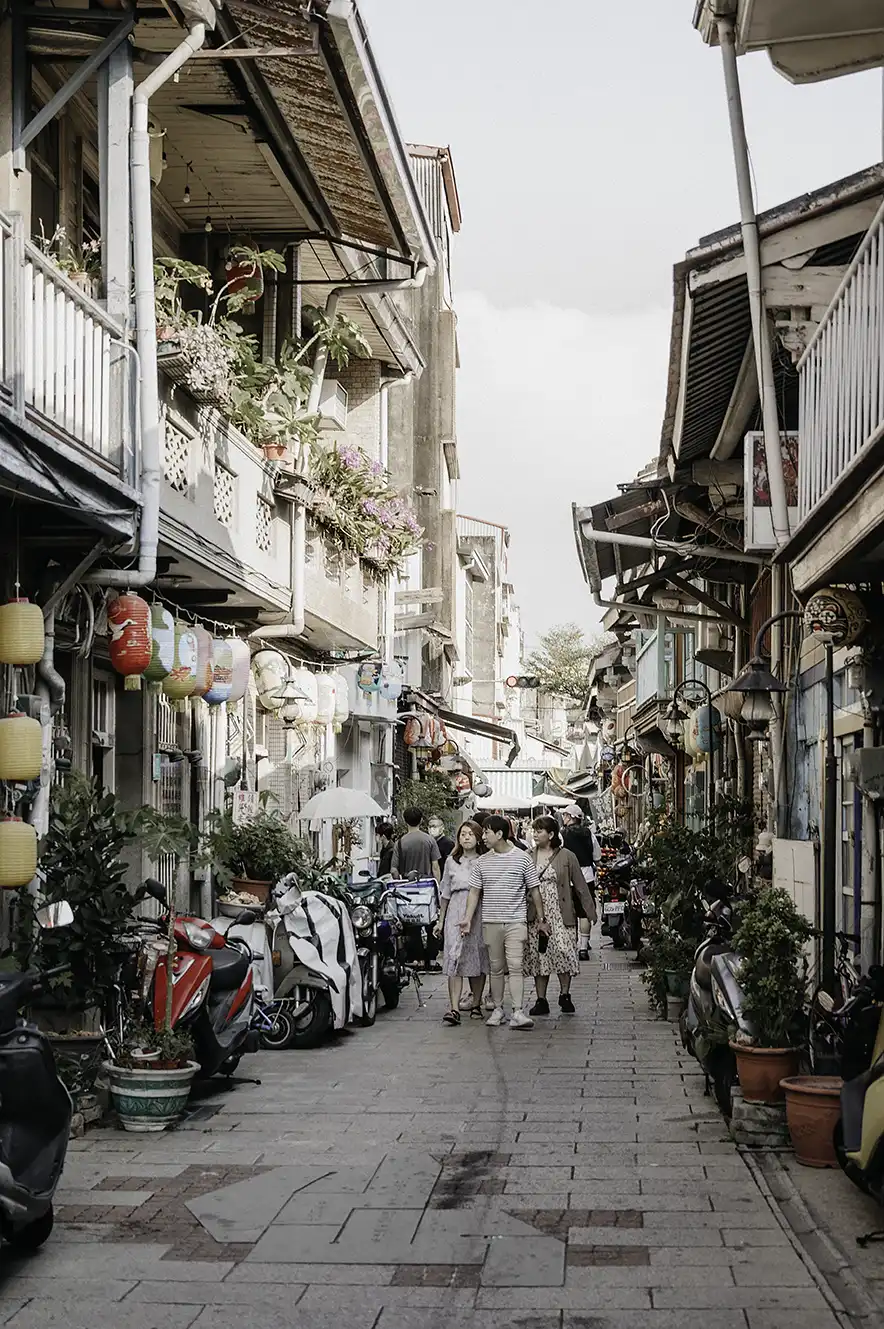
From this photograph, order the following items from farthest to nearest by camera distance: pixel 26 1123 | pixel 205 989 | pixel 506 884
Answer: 1. pixel 506 884
2. pixel 205 989
3. pixel 26 1123

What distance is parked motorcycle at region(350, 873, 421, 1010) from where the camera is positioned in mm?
15641

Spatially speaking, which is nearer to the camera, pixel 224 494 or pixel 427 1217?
pixel 427 1217

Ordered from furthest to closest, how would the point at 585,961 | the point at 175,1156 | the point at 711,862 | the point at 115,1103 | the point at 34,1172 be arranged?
1. the point at 585,961
2. the point at 711,862
3. the point at 115,1103
4. the point at 175,1156
5. the point at 34,1172

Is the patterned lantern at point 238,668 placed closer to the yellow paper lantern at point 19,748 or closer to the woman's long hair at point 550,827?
the woman's long hair at point 550,827

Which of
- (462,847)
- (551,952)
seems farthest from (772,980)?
(462,847)

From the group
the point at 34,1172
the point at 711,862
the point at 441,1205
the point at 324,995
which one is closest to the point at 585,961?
the point at 711,862

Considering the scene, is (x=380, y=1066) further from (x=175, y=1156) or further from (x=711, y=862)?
(x=711, y=862)

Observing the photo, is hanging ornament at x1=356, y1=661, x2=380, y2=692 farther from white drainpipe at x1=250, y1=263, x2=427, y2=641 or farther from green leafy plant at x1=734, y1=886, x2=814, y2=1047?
green leafy plant at x1=734, y1=886, x2=814, y2=1047

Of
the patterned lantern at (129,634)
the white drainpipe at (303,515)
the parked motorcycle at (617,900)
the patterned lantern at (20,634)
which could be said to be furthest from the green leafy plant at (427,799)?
the patterned lantern at (20,634)

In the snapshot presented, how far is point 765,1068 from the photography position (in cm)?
970

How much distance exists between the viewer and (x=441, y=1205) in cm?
843

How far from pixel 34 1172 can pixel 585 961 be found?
58.3 feet

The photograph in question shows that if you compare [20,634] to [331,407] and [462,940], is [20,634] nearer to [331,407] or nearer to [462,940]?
[462,940]

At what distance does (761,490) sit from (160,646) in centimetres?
504
